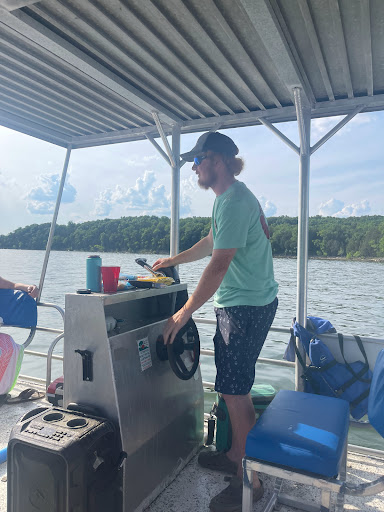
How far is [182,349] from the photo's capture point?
6.94 ft

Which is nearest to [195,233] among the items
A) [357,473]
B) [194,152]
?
[194,152]

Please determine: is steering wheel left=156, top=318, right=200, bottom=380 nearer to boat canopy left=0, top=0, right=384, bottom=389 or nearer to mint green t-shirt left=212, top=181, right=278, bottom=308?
mint green t-shirt left=212, top=181, right=278, bottom=308

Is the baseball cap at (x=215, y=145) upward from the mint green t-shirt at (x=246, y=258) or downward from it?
upward

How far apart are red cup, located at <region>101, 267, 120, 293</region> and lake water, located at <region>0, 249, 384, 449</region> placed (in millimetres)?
143

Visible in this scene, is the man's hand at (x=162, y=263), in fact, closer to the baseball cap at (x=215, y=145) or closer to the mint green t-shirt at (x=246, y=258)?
the mint green t-shirt at (x=246, y=258)

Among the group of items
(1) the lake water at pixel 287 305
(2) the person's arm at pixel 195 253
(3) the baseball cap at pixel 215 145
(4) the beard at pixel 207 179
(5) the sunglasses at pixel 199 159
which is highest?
(3) the baseball cap at pixel 215 145

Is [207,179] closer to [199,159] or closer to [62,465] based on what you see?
[199,159]

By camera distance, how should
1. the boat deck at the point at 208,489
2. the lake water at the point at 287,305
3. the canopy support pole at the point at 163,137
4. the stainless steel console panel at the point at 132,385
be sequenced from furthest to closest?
1. the lake water at the point at 287,305
2. the canopy support pole at the point at 163,137
3. the boat deck at the point at 208,489
4. the stainless steel console panel at the point at 132,385

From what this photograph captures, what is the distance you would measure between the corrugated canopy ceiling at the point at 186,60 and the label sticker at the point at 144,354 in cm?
159

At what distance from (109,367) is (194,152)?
3.95ft

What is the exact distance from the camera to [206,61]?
7.88ft

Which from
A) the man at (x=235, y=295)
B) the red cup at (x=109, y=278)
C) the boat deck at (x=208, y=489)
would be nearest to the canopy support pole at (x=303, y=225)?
the boat deck at (x=208, y=489)

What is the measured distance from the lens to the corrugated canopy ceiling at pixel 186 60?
6.33 ft

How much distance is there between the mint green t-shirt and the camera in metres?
1.97
